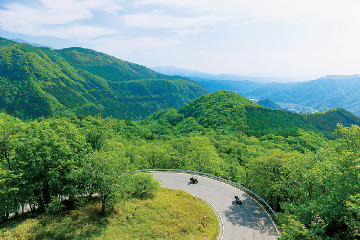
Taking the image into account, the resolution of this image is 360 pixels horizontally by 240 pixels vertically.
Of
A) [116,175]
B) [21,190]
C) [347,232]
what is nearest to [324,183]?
[347,232]

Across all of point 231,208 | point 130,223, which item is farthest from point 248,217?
point 130,223

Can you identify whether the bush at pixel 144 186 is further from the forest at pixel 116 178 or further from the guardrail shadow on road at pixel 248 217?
the guardrail shadow on road at pixel 248 217

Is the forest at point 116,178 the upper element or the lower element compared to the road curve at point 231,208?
upper

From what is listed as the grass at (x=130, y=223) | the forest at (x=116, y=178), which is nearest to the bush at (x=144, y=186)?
the forest at (x=116, y=178)

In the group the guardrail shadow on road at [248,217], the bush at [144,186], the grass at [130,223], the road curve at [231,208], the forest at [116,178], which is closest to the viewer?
the forest at [116,178]

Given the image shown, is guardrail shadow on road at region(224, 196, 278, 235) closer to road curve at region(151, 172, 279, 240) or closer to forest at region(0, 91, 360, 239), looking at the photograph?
road curve at region(151, 172, 279, 240)

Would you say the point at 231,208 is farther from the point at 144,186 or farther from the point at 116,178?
the point at 116,178

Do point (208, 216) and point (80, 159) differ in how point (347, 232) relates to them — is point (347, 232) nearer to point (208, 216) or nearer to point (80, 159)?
point (208, 216)
